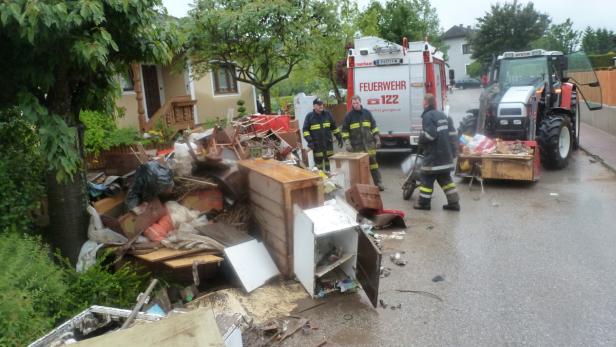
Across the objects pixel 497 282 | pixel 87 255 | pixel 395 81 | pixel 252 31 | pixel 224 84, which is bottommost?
pixel 497 282

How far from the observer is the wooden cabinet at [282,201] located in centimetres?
482

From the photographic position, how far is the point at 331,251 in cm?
491

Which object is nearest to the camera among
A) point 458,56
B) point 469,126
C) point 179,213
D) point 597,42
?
point 179,213

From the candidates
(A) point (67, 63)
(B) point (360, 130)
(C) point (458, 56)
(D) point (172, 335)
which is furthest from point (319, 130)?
(C) point (458, 56)

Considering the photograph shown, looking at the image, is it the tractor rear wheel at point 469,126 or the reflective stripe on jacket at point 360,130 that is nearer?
the reflective stripe on jacket at point 360,130

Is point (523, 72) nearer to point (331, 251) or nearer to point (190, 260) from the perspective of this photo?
point (331, 251)

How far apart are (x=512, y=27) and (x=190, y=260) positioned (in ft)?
157

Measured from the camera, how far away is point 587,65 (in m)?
11.7

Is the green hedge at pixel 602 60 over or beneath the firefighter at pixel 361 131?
over

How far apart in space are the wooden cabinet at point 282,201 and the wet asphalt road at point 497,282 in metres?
0.76

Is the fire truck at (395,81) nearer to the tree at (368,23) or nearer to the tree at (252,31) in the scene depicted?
the tree at (252,31)

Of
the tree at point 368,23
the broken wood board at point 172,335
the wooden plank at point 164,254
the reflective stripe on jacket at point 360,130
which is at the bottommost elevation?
the wooden plank at point 164,254

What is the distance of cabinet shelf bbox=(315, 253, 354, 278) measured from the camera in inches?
178

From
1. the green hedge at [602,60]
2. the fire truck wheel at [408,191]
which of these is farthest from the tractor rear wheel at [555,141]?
the green hedge at [602,60]
